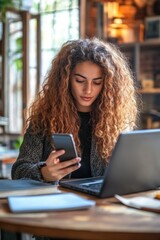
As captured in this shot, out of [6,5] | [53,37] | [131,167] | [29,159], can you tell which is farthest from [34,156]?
[53,37]

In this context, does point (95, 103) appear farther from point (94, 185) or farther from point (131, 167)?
point (131, 167)

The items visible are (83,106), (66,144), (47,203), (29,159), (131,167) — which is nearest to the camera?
(47,203)

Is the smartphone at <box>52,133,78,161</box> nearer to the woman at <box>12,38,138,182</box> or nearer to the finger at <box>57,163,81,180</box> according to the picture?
the finger at <box>57,163,81,180</box>

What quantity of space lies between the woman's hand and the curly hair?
407 mm

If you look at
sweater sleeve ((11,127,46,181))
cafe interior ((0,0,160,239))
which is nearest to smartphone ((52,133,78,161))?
sweater sleeve ((11,127,46,181))

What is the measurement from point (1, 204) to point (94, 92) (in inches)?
33.6

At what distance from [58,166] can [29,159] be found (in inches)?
13.6

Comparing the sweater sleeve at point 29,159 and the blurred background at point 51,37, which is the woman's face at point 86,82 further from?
the blurred background at point 51,37

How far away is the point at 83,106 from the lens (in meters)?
2.09

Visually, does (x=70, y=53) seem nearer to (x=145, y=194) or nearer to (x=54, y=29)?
(x=145, y=194)

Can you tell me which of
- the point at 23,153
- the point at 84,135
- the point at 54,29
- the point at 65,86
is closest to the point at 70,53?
the point at 65,86

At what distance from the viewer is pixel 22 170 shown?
1.79 m

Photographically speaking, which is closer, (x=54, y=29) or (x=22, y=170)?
(x=22, y=170)

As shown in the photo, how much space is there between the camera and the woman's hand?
1.54m
